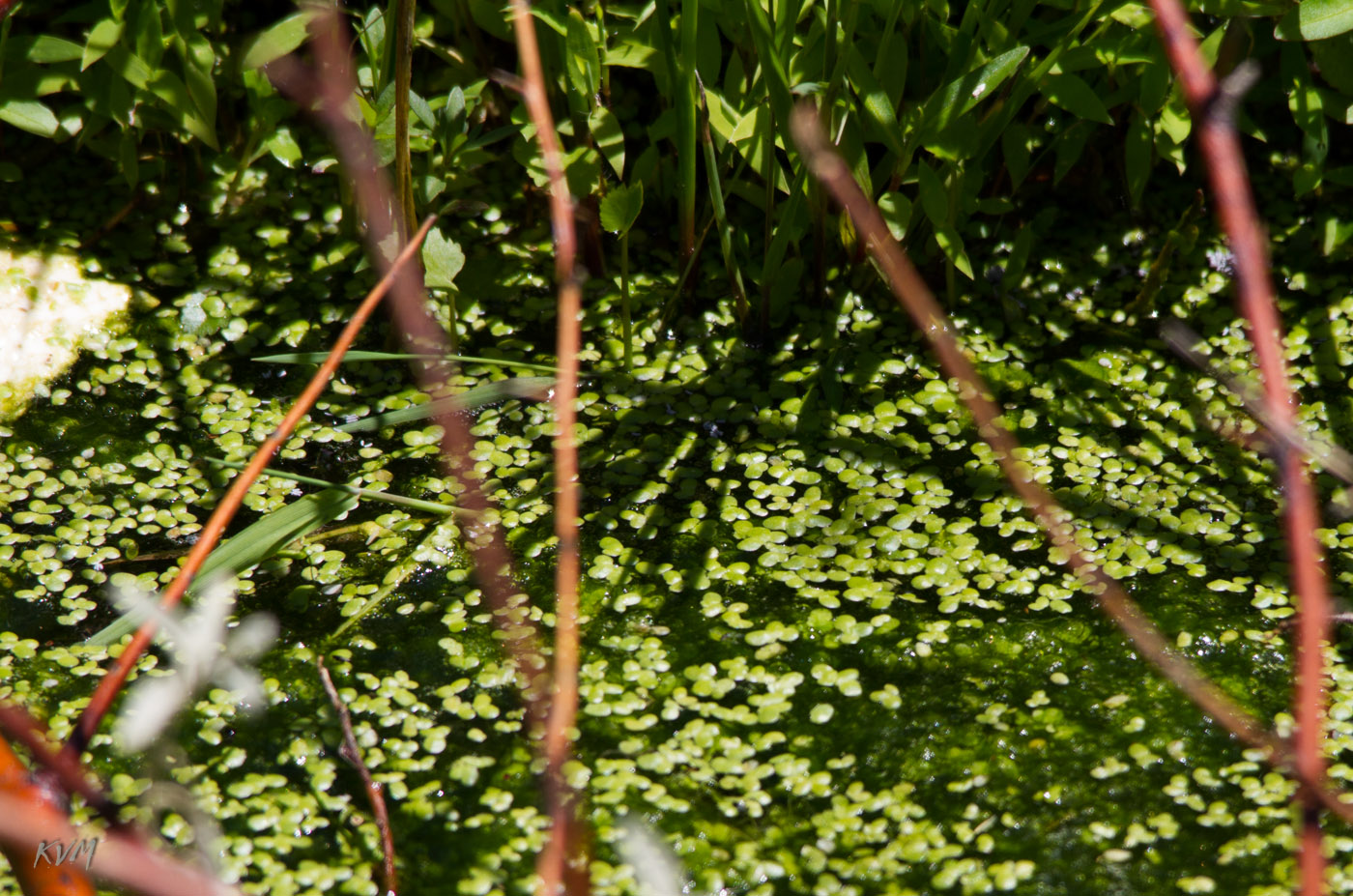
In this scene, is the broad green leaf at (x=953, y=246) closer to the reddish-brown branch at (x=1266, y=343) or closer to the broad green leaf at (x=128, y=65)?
the broad green leaf at (x=128, y=65)

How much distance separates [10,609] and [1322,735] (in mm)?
1641

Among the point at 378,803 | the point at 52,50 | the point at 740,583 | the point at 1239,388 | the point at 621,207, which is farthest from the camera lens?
the point at 52,50

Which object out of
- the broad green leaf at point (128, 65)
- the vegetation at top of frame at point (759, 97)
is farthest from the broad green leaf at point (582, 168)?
the broad green leaf at point (128, 65)

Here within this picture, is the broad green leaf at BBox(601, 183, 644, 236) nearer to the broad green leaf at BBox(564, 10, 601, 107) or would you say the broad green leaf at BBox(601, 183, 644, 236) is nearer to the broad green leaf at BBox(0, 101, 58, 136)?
the broad green leaf at BBox(564, 10, 601, 107)

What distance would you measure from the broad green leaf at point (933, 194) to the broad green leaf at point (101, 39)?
1220 millimetres

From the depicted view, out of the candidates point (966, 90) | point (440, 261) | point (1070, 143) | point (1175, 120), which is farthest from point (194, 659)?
point (1175, 120)

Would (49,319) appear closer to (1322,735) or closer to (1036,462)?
(1036,462)

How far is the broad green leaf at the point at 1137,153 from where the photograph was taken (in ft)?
6.27

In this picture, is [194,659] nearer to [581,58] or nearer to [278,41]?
[278,41]

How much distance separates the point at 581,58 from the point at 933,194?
556 millimetres

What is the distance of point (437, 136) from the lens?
175cm

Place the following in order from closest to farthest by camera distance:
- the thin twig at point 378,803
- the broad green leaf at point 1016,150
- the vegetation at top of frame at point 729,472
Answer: the thin twig at point 378,803
the vegetation at top of frame at point 729,472
the broad green leaf at point 1016,150

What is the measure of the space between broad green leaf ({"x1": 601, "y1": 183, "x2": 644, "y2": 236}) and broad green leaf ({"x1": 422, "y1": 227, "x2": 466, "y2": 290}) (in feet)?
0.74

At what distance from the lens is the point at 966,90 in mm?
1661
